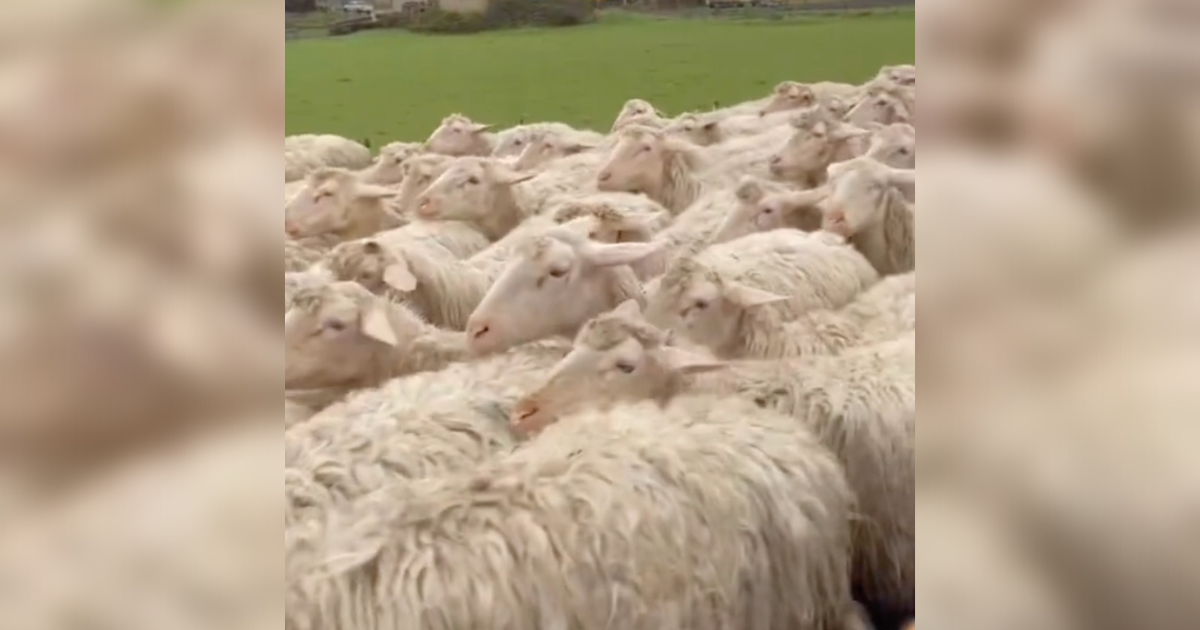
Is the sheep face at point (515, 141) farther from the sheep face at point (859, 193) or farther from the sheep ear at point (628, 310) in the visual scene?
the sheep ear at point (628, 310)

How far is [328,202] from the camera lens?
8.43 ft

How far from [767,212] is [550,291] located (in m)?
0.81

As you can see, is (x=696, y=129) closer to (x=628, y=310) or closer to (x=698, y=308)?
(x=698, y=308)

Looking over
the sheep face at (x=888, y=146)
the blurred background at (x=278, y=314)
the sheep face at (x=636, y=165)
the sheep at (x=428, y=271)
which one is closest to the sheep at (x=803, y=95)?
the sheep face at (x=888, y=146)

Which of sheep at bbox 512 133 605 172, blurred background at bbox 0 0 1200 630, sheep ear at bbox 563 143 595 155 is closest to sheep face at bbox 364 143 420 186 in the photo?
sheep at bbox 512 133 605 172

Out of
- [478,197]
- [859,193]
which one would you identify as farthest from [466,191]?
[859,193]

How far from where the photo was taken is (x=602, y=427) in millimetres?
1501

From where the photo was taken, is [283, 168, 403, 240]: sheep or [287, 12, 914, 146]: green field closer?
[287, 12, 914, 146]: green field

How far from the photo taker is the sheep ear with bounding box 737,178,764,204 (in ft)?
8.73

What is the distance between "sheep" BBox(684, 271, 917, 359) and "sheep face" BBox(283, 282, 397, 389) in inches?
21.5

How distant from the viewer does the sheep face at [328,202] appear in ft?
8.26

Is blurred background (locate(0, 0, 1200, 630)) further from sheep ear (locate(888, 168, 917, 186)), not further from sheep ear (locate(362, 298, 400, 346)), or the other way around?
sheep ear (locate(888, 168, 917, 186))

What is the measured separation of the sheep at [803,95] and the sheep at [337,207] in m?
0.89

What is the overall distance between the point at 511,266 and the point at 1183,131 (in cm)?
149
